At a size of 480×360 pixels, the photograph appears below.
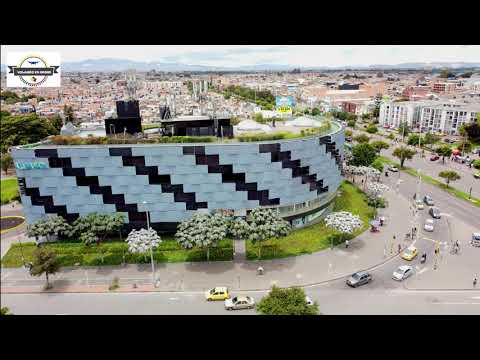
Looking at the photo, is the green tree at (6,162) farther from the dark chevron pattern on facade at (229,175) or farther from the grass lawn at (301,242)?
the grass lawn at (301,242)

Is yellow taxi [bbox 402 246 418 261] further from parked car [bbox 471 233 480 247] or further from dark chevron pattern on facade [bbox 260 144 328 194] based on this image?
dark chevron pattern on facade [bbox 260 144 328 194]

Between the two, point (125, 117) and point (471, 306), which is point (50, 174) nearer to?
point (125, 117)

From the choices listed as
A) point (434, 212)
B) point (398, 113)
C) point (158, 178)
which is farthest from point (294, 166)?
point (398, 113)

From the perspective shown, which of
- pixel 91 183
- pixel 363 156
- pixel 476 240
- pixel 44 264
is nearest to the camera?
pixel 44 264

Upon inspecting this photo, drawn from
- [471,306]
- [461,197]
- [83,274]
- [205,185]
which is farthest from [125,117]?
[461,197]

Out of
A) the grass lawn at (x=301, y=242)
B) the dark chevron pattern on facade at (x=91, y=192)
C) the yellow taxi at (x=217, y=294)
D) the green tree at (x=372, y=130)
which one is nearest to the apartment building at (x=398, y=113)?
the green tree at (x=372, y=130)

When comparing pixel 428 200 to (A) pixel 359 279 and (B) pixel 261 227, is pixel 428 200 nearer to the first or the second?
(A) pixel 359 279
